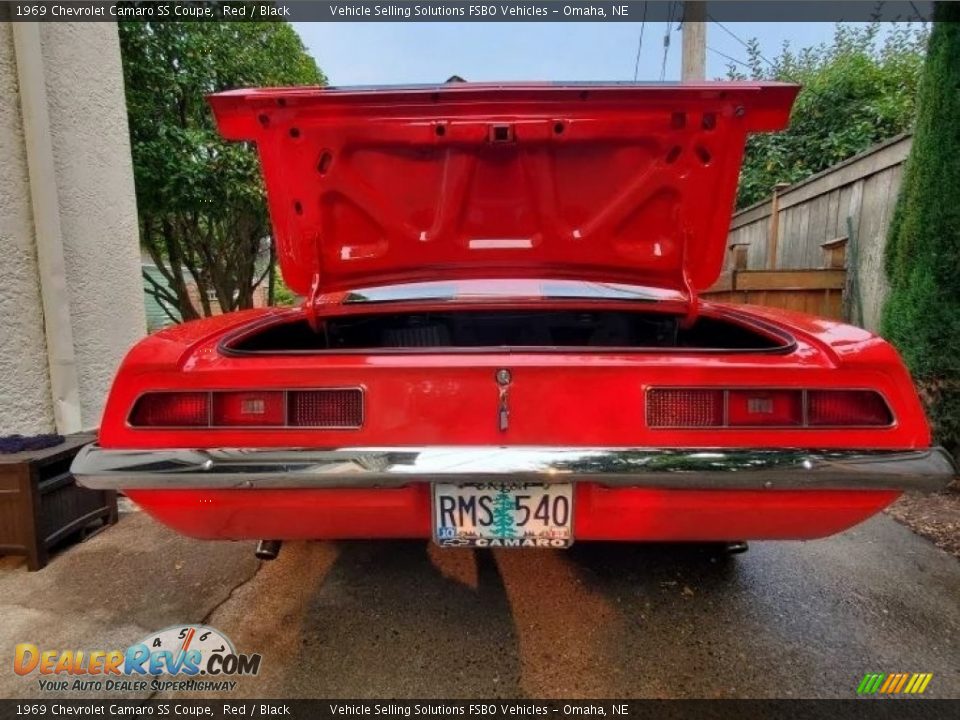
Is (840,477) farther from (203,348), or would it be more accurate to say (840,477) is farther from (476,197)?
(203,348)

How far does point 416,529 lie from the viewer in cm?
156

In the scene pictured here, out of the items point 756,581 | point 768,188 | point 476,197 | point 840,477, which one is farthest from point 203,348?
point 768,188

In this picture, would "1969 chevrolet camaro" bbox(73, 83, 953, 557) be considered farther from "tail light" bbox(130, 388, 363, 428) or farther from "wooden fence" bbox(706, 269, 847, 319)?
"wooden fence" bbox(706, 269, 847, 319)

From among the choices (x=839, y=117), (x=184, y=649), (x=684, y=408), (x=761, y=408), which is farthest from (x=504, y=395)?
(x=839, y=117)

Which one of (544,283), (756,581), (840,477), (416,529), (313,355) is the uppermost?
(544,283)

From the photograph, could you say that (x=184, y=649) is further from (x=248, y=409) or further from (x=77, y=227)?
(x=77, y=227)

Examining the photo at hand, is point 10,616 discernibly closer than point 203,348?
No

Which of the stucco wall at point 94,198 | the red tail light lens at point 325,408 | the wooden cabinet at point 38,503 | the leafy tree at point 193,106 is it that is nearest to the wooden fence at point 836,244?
the red tail light lens at point 325,408

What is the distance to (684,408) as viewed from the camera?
4.81ft

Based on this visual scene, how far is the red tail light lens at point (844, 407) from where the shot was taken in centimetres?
145

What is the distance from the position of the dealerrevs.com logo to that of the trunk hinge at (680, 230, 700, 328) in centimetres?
205

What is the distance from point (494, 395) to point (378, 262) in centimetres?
99

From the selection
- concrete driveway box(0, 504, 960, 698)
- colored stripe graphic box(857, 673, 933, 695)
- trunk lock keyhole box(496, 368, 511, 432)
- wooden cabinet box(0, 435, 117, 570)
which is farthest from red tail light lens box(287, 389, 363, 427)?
colored stripe graphic box(857, 673, 933, 695)

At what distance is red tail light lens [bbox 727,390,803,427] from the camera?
146 cm
